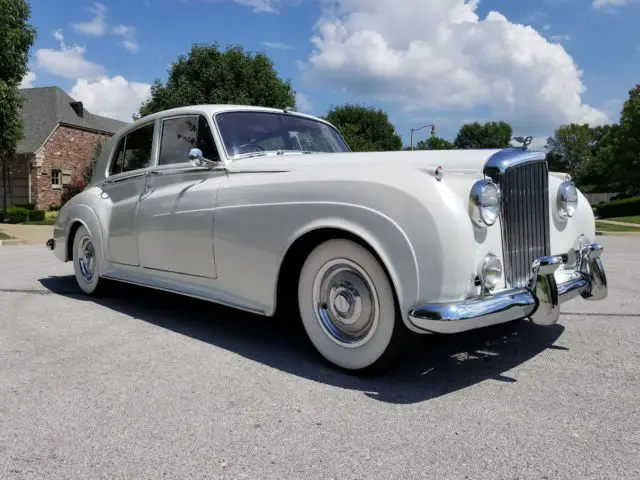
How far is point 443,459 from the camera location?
2.24 meters

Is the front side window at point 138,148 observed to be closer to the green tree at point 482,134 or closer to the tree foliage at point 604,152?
the tree foliage at point 604,152

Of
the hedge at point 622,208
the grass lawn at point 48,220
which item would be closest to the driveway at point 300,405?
the grass lawn at point 48,220

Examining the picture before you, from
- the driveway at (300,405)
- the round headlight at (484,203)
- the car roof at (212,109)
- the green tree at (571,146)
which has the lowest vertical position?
the driveway at (300,405)

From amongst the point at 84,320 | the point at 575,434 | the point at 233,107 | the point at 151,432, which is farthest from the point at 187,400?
the point at 233,107

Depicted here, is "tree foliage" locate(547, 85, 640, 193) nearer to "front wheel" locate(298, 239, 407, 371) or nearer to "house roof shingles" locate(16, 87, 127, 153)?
"house roof shingles" locate(16, 87, 127, 153)

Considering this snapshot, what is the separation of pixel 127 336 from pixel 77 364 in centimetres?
68

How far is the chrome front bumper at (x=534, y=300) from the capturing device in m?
2.68

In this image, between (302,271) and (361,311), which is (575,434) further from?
(302,271)

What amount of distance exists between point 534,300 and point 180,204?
264 centimetres

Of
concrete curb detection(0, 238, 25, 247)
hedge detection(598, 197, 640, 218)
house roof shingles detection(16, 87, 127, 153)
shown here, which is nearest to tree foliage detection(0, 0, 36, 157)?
concrete curb detection(0, 238, 25, 247)

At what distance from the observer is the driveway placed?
7.28 ft

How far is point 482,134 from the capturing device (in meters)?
82.1

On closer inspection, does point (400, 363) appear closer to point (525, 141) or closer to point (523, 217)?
point (523, 217)

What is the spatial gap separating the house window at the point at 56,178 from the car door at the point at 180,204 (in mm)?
29183
